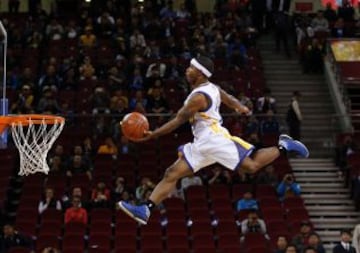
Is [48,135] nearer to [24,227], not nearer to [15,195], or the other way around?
Result: [24,227]

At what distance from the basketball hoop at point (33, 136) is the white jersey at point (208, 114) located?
2.50 m

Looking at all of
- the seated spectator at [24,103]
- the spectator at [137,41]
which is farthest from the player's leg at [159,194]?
the spectator at [137,41]

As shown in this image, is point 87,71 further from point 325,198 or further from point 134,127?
point 134,127

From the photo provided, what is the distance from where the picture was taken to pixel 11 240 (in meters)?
19.1

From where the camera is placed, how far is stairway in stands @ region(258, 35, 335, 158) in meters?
24.9

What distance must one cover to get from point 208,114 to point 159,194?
110 cm

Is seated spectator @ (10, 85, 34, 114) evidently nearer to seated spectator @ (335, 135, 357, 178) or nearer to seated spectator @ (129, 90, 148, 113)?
seated spectator @ (129, 90, 148, 113)

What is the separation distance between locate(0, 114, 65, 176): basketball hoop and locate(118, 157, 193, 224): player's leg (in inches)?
90.0

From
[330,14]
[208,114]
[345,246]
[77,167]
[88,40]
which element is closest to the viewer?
[208,114]

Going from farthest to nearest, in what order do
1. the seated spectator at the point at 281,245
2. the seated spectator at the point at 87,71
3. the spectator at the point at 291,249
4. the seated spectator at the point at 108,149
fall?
the seated spectator at the point at 87,71, the seated spectator at the point at 108,149, the seated spectator at the point at 281,245, the spectator at the point at 291,249

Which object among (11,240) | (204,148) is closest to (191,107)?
(204,148)

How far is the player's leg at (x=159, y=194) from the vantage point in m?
11.4

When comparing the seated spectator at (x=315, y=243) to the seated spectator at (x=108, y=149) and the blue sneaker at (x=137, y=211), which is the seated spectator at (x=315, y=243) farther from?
the blue sneaker at (x=137, y=211)

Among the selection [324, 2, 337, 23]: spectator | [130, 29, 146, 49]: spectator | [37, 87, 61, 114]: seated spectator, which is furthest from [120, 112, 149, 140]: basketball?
[324, 2, 337, 23]: spectator
